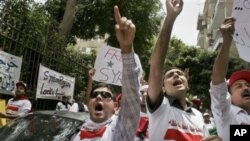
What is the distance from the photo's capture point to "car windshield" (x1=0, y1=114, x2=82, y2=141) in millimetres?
5316

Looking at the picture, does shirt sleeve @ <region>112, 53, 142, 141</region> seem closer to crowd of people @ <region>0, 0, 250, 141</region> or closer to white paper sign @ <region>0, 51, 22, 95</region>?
crowd of people @ <region>0, 0, 250, 141</region>

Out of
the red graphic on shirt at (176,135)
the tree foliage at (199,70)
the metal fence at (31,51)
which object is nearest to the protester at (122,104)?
the red graphic on shirt at (176,135)

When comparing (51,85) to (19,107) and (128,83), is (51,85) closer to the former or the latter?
(19,107)

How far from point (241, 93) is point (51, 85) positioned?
26.0 ft

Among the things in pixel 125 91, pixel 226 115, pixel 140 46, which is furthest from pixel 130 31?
pixel 140 46

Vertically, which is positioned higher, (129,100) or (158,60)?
(158,60)

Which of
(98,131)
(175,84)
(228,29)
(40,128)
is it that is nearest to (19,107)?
(40,128)

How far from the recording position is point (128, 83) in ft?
9.14

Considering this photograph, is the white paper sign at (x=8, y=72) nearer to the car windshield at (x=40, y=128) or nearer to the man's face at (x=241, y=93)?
the car windshield at (x=40, y=128)

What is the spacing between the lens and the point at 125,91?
280 centimetres

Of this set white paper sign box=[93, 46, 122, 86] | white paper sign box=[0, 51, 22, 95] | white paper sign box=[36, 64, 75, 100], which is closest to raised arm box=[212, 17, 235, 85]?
white paper sign box=[93, 46, 122, 86]

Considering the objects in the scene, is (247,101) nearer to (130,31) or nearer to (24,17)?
(130,31)

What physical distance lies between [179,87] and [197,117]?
10.2 inches

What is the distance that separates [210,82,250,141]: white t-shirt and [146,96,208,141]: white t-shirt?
170 millimetres
